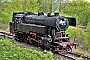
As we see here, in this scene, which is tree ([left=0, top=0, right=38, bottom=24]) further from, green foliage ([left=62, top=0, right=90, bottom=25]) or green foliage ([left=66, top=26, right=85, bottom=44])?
green foliage ([left=66, top=26, right=85, bottom=44])

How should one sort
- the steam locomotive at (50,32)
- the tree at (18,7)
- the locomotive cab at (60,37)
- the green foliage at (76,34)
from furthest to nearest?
the tree at (18,7) < the green foliage at (76,34) < the locomotive cab at (60,37) < the steam locomotive at (50,32)

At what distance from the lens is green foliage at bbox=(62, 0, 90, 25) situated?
38344 millimetres

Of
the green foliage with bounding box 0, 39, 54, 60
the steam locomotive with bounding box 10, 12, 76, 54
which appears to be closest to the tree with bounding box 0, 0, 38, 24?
the steam locomotive with bounding box 10, 12, 76, 54

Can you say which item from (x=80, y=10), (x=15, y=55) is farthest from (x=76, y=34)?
(x=15, y=55)

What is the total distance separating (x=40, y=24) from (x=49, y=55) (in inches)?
329

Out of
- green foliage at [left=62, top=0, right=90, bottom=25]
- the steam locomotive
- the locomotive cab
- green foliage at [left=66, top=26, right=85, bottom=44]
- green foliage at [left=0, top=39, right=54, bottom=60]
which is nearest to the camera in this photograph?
green foliage at [left=0, top=39, right=54, bottom=60]

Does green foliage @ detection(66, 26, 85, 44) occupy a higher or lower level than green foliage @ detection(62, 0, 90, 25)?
lower

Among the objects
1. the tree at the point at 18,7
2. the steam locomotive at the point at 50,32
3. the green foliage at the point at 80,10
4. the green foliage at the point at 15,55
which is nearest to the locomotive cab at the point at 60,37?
the steam locomotive at the point at 50,32

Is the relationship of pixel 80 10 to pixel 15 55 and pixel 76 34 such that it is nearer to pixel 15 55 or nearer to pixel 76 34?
pixel 76 34

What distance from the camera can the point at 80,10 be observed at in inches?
1535

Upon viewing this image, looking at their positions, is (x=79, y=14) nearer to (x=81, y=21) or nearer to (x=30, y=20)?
(x=81, y=21)

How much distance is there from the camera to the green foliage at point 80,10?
3834 cm

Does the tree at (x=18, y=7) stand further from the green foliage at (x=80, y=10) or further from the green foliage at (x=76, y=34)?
the green foliage at (x=76, y=34)

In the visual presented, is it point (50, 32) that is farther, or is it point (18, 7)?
point (18, 7)
